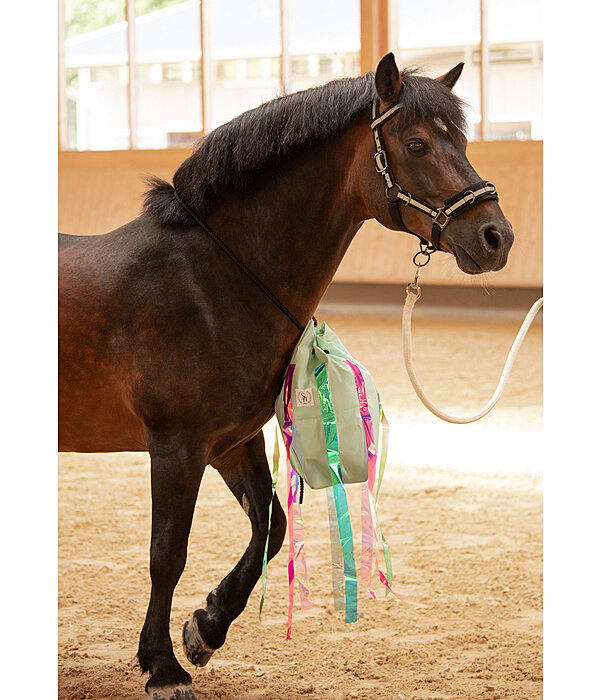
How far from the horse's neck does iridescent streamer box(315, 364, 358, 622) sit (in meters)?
0.20

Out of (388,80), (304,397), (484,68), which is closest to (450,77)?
(388,80)

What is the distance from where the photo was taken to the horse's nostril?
192 centimetres

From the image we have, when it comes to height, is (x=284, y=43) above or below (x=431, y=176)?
above

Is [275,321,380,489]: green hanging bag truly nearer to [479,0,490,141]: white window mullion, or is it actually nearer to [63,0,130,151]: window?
[479,0,490,141]: white window mullion

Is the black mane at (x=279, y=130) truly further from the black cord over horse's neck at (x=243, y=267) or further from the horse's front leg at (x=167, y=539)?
the horse's front leg at (x=167, y=539)

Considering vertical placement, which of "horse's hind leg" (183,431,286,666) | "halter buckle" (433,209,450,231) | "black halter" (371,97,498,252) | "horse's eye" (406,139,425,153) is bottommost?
"horse's hind leg" (183,431,286,666)

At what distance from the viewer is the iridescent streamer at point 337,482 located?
7.34ft

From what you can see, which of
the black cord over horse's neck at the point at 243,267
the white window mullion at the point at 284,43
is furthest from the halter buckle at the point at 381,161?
the white window mullion at the point at 284,43

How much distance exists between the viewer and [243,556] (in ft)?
7.95

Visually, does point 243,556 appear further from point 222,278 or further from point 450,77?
point 450,77

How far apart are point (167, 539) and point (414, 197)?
1001 millimetres

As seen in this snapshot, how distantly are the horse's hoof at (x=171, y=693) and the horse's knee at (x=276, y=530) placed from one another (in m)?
0.43

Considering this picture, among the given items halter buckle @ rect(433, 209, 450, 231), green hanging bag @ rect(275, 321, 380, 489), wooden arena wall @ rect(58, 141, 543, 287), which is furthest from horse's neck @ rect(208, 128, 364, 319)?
wooden arena wall @ rect(58, 141, 543, 287)
